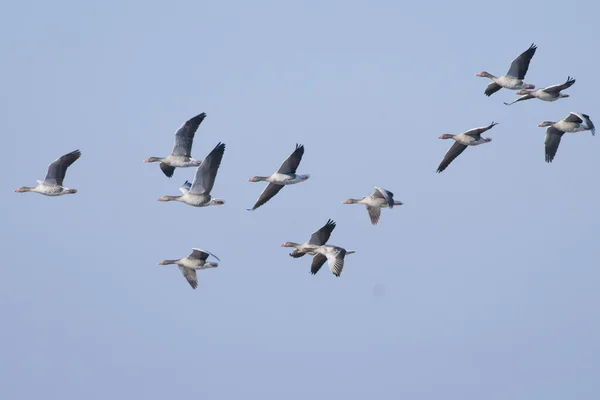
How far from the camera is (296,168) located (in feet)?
111

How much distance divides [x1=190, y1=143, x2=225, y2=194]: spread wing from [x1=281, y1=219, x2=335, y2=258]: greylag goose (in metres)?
3.11

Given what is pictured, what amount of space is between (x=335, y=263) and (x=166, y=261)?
5.51m

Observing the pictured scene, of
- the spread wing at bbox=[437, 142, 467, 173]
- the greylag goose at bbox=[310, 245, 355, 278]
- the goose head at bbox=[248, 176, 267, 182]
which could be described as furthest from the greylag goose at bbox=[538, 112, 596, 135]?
the goose head at bbox=[248, 176, 267, 182]

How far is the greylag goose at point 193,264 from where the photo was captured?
33.7m

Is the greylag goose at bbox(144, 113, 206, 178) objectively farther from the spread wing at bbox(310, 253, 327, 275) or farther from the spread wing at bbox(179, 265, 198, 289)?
the spread wing at bbox(310, 253, 327, 275)

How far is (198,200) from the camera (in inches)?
1302

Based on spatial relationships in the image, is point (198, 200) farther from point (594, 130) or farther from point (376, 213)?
point (594, 130)

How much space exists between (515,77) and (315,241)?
290 inches

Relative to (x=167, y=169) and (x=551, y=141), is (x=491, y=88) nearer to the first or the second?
(x=551, y=141)

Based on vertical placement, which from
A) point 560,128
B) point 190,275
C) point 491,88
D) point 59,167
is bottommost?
point 190,275

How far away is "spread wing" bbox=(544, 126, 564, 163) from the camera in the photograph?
36.2 metres

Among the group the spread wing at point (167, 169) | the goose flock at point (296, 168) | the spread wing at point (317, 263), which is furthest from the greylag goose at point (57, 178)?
the spread wing at point (317, 263)

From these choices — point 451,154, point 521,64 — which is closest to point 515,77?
point 521,64

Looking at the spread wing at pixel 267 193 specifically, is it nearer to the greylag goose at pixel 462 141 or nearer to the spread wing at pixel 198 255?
the spread wing at pixel 198 255
